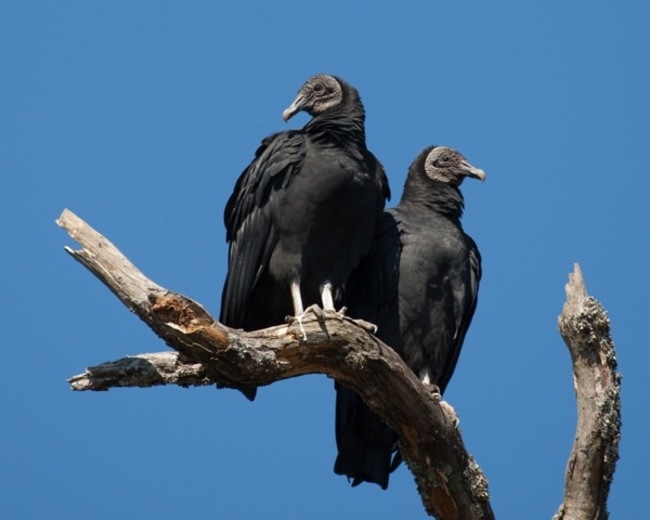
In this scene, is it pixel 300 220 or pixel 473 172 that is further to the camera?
pixel 473 172

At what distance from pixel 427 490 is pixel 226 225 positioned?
1.73 metres

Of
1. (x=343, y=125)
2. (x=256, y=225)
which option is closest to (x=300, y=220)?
(x=256, y=225)

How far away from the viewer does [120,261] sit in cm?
446

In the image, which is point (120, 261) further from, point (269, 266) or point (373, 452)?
point (373, 452)

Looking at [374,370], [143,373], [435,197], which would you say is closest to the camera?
[143,373]

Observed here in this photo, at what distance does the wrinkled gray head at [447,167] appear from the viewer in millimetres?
6535

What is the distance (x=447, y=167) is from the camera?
6.56 meters

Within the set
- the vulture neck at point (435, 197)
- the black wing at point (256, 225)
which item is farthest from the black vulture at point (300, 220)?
the vulture neck at point (435, 197)

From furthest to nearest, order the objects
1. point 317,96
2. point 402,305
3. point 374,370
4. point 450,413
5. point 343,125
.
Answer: point 317,96
point 402,305
point 343,125
point 450,413
point 374,370

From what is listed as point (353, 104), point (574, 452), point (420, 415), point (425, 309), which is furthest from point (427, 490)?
point (353, 104)

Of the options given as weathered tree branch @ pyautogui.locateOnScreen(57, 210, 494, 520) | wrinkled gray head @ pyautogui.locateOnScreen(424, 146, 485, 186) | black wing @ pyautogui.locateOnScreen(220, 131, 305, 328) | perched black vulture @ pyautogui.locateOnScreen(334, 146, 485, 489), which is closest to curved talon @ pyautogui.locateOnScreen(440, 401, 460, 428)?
weathered tree branch @ pyautogui.locateOnScreen(57, 210, 494, 520)

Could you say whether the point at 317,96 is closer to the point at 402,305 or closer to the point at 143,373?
the point at 402,305

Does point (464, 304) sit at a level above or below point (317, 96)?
below

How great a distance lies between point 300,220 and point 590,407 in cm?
167
